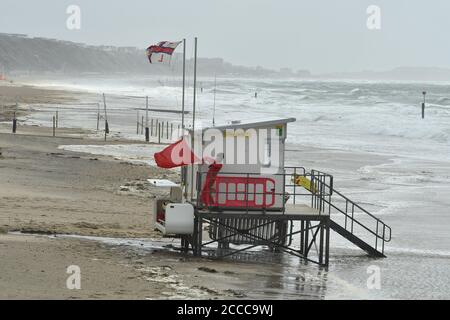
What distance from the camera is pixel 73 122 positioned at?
194 feet

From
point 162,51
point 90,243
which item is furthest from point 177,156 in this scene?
point 162,51

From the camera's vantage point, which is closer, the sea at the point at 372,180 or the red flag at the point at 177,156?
the sea at the point at 372,180

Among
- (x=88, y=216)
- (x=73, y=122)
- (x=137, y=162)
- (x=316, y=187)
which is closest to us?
(x=316, y=187)

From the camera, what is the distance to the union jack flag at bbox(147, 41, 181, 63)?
66.9ft

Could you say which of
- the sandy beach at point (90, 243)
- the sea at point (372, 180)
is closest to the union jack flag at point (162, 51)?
the sea at point (372, 180)

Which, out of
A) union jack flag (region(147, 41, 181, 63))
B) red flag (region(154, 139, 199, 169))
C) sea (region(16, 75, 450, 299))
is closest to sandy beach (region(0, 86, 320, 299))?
sea (region(16, 75, 450, 299))

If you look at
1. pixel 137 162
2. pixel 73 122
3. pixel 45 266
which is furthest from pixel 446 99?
pixel 45 266

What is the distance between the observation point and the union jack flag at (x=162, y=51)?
20394 mm

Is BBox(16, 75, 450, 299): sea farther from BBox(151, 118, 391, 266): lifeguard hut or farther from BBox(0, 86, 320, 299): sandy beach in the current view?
BBox(0, 86, 320, 299): sandy beach

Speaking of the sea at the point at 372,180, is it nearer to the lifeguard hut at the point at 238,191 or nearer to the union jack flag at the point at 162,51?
the lifeguard hut at the point at 238,191

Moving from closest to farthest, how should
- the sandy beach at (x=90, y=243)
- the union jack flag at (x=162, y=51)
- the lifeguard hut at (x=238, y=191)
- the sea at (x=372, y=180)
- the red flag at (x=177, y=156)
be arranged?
the sandy beach at (x=90, y=243), the sea at (x=372, y=180), the red flag at (x=177, y=156), the lifeguard hut at (x=238, y=191), the union jack flag at (x=162, y=51)

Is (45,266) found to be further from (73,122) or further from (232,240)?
(73,122)
